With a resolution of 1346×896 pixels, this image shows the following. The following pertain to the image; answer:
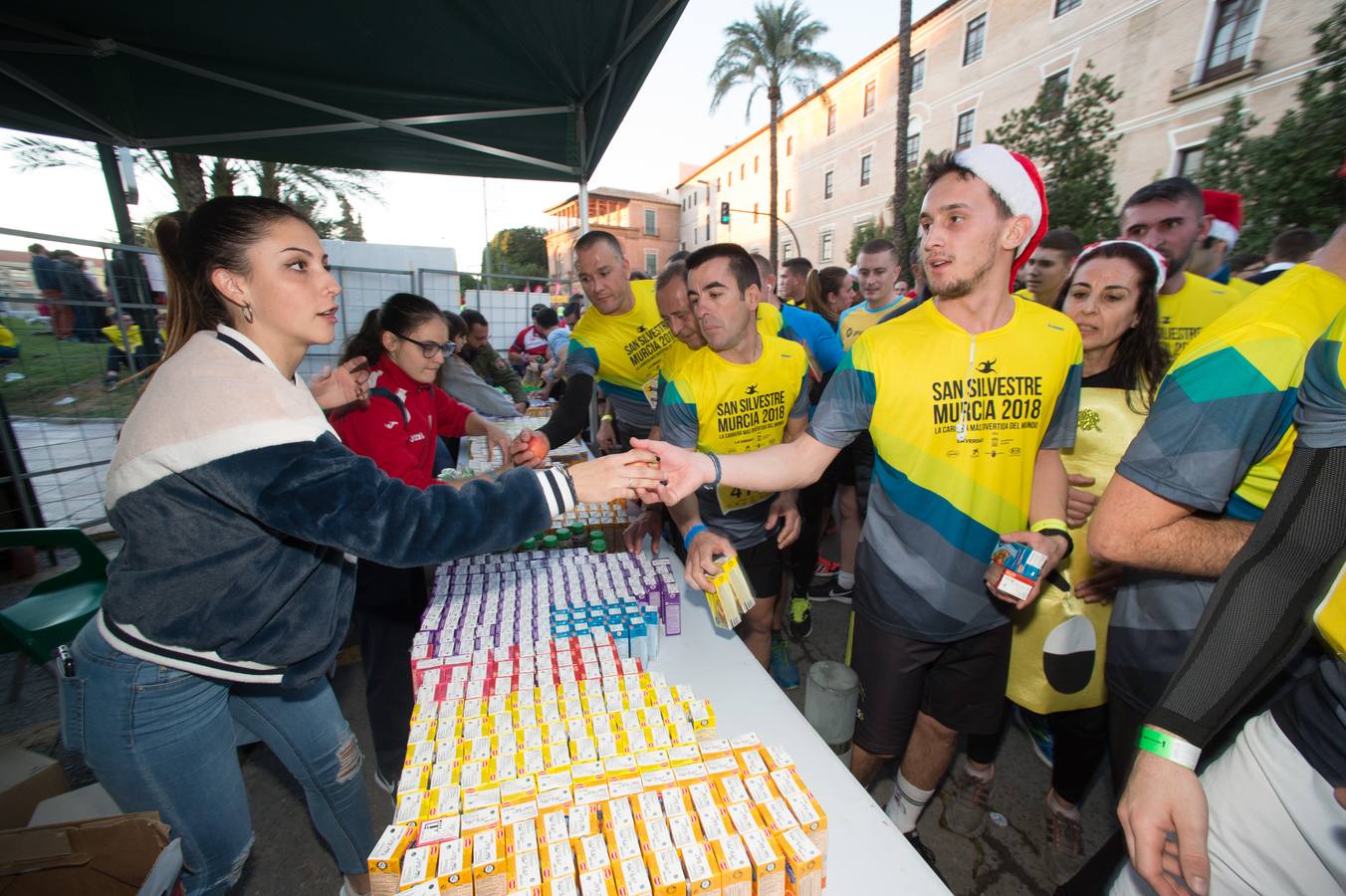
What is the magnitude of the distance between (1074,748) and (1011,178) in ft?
7.72

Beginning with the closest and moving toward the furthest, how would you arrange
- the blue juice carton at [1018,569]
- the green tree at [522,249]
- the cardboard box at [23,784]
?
the blue juice carton at [1018,569] → the cardboard box at [23,784] → the green tree at [522,249]

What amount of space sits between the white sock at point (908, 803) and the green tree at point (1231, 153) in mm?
17114

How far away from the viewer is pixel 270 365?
58.4 inches

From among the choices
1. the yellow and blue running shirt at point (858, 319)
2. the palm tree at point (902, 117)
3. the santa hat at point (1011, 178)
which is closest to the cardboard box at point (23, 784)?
the santa hat at point (1011, 178)

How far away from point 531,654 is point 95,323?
5772 millimetres

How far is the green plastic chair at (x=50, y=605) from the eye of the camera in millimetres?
2850

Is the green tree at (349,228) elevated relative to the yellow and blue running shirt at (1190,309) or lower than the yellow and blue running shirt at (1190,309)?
elevated

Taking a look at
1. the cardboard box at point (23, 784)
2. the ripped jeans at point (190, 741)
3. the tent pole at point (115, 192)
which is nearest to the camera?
the ripped jeans at point (190, 741)

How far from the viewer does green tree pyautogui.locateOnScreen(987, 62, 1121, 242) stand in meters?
16.8

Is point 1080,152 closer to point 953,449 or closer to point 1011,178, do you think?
point 1011,178

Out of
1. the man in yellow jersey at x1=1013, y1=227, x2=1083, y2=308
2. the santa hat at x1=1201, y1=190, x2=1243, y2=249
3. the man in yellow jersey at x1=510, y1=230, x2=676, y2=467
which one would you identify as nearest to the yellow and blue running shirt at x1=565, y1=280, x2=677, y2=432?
the man in yellow jersey at x1=510, y1=230, x2=676, y2=467

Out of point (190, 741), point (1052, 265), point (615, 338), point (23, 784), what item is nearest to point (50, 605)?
point (23, 784)

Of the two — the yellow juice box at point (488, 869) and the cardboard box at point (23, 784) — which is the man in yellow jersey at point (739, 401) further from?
the cardboard box at point (23, 784)

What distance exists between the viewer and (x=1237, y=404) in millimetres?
1222
